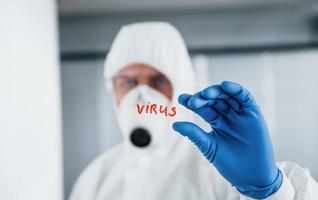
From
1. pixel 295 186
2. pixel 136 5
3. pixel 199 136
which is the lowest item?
pixel 295 186

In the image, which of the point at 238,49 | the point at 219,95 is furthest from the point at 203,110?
the point at 238,49

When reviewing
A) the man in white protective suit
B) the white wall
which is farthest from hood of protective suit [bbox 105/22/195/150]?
the white wall

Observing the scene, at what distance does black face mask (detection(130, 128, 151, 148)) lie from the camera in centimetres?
89

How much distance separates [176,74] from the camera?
36.0 inches

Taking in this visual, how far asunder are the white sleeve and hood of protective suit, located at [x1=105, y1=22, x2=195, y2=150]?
264 millimetres

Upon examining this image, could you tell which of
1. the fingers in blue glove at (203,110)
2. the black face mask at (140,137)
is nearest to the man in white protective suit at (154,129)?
the black face mask at (140,137)

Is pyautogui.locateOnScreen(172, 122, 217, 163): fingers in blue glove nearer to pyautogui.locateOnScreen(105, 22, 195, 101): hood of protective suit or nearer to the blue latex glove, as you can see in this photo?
the blue latex glove

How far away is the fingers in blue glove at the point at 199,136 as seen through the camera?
645 mm

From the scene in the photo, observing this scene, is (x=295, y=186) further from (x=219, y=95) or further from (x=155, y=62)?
(x=155, y=62)

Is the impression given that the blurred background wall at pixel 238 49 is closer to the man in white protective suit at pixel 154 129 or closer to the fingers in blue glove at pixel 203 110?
the man in white protective suit at pixel 154 129

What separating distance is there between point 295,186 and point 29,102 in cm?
64

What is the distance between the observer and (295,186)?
0.74 metres

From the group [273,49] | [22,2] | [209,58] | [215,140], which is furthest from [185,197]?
[22,2]

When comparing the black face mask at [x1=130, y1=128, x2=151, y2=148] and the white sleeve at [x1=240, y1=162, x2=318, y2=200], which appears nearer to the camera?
the white sleeve at [x1=240, y1=162, x2=318, y2=200]
